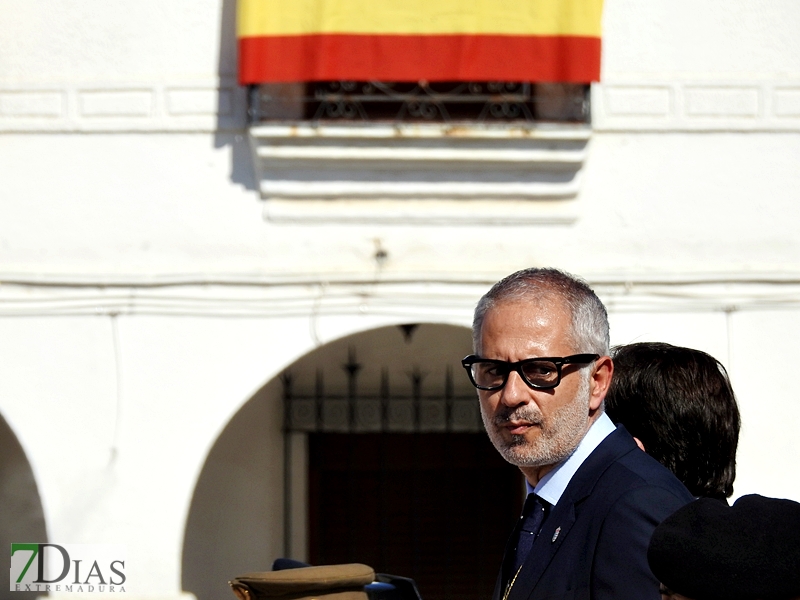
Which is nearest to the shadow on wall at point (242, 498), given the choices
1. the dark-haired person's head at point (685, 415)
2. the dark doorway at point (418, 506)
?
the dark doorway at point (418, 506)

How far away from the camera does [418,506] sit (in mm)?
7723

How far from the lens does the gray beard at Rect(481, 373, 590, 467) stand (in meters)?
2.22

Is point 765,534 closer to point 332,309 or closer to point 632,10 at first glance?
point 332,309

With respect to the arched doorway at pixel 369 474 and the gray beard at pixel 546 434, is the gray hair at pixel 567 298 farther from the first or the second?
the arched doorway at pixel 369 474

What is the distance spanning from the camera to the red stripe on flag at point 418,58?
5883 millimetres

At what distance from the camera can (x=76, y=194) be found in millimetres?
6215

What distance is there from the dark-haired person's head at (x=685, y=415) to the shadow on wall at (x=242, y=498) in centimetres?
511

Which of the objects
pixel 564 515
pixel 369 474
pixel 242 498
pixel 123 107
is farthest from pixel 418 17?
pixel 564 515

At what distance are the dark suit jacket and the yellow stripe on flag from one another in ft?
13.2

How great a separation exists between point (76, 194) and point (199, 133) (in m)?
0.77

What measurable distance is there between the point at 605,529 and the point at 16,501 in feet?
21.4

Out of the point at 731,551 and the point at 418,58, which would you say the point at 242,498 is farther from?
the point at 731,551

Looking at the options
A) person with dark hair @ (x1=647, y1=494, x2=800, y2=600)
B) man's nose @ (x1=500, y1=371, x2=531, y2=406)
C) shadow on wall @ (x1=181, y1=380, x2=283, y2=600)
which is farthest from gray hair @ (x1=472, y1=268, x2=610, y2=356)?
shadow on wall @ (x1=181, y1=380, x2=283, y2=600)

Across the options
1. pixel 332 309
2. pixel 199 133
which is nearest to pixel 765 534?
pixel 332 309
